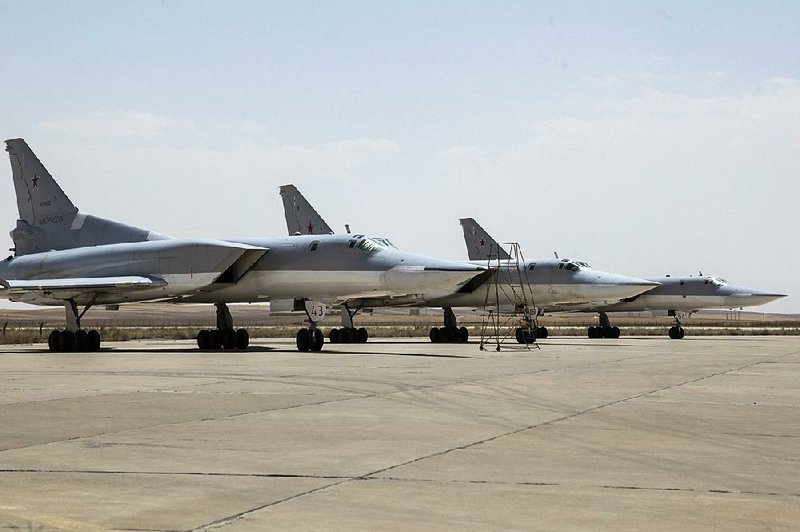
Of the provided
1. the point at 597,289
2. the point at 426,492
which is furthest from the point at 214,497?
the point at 597,289

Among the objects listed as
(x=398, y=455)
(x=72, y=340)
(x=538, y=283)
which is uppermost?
(x=538, y=283)

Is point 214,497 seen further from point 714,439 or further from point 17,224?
point 17,224

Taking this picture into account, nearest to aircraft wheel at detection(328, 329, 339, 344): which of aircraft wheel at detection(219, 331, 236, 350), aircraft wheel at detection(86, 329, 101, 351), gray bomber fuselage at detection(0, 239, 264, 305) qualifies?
aircraft wheel at detection(219, 331, 236, 350)

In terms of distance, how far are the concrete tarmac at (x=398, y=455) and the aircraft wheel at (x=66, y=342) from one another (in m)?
13.5

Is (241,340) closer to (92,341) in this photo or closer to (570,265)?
(92,341)

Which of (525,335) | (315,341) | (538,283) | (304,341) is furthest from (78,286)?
(538,283)

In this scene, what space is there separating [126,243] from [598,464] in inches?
986

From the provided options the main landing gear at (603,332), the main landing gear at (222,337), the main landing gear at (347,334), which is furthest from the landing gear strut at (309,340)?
the main landing gear at (603,332)

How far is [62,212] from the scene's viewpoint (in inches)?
1245

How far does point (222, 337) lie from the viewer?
30.0 meters

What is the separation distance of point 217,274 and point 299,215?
14100 millimetres

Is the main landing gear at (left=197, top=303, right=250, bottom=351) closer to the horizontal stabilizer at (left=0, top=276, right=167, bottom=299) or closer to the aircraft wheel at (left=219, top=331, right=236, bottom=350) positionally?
the aircraft wheel at (left=219, top=331, right=236, bottom=350)

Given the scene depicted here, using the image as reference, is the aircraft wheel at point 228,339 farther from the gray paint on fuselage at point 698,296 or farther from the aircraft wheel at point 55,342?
the gray paint on fuselage at point 698,296

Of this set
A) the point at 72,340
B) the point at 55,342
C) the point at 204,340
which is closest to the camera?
the point at 55,342
